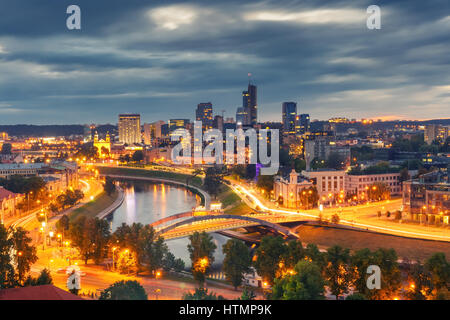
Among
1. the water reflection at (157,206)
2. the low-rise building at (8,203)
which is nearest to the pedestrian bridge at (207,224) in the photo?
the water reflection at (157,206)

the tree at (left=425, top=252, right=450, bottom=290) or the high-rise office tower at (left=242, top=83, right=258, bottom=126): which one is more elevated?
the high-rise office tower at (left=242, top=83, right=258, bottom=126)

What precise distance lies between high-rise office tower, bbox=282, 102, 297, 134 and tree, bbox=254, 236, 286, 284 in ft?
346

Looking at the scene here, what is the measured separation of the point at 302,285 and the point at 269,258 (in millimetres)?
3902

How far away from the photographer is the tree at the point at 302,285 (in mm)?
12775

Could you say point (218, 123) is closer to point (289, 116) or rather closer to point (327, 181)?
point (289, 116)

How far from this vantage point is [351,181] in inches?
1379

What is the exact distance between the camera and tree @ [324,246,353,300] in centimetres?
1492

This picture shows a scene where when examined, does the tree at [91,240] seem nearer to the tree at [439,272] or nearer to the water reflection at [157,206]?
the water reflection at [157,206]

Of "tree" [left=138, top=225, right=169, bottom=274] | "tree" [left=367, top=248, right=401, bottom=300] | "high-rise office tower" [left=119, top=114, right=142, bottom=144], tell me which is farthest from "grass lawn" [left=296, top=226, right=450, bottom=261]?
"high-rise office tower" [left=119, top=114, right=142, bottom=144]

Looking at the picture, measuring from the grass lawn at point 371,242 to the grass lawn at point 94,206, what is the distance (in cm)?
1395

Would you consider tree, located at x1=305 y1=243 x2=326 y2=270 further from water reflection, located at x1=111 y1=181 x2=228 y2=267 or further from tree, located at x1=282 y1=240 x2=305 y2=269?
water reflection, located at x1=111 y1=181 x2=228 y2=267
